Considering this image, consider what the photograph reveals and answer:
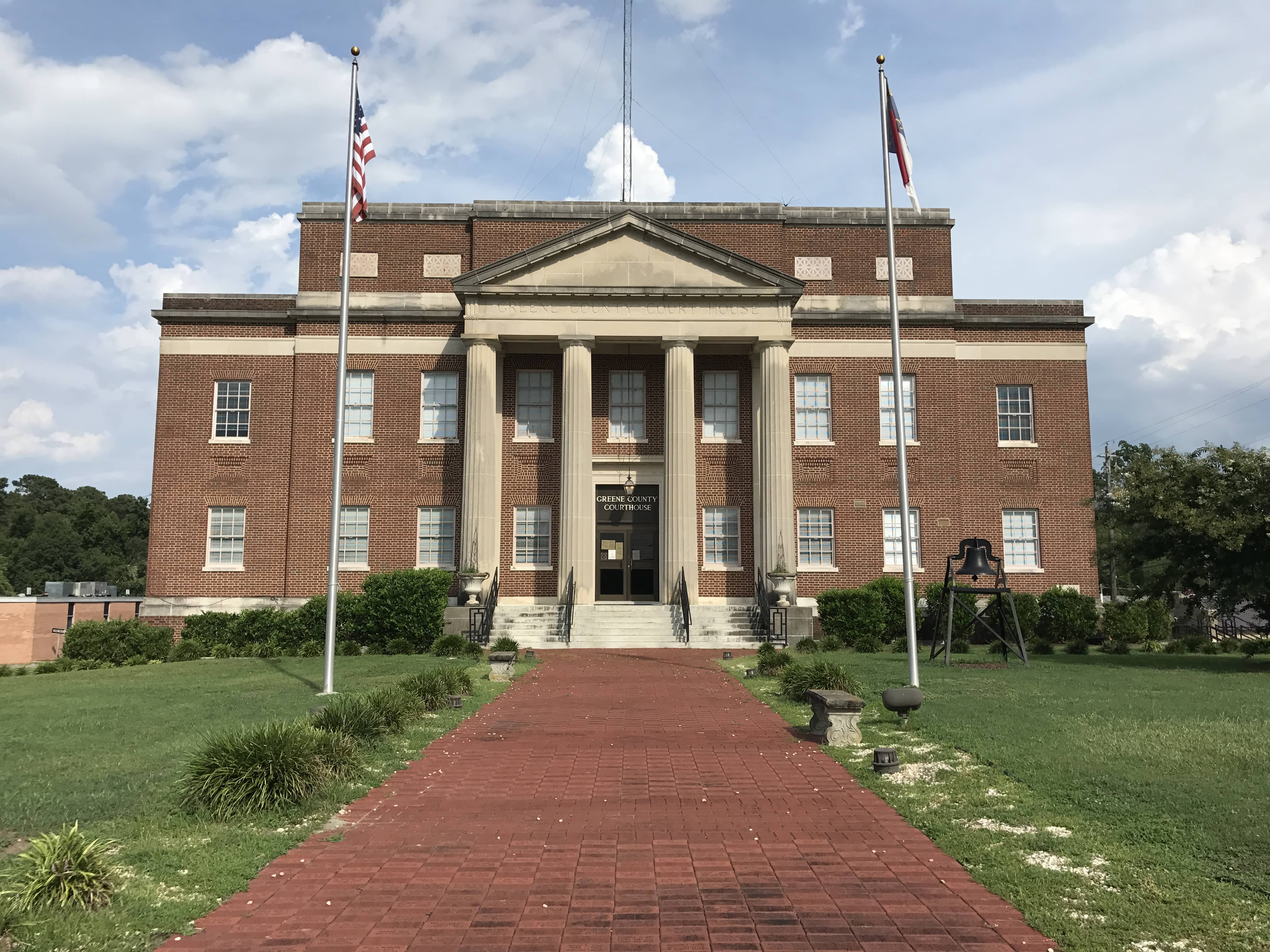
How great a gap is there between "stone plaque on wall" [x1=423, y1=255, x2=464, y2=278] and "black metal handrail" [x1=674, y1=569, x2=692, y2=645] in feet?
39.7

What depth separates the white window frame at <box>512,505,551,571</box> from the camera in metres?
29.8

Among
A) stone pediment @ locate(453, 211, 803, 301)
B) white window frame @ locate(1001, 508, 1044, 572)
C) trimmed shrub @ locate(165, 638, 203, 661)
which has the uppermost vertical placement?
stone pediment @ locate(453, 211, 803, 301)

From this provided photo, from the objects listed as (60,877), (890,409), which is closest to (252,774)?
(60,877)

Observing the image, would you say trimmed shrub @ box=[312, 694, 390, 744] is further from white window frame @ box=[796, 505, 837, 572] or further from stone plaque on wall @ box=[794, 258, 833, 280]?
stone plaque on wall @ box=[794, 258, 833, 280]

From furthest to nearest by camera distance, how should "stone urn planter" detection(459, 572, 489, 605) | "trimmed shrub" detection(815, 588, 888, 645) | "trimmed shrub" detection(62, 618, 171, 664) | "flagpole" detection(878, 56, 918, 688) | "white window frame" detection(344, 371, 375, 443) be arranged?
"white window frame" detection(344, 371, 375, 443) → "trimmed shrub" detection(815, 588, 888, 645) → "stone urn planter" detection(459, 572, 489, 605) → "trimmed shrub" detection(62, 618, 171, 664) → "flagpole" detection(878, 56, 918, 688)

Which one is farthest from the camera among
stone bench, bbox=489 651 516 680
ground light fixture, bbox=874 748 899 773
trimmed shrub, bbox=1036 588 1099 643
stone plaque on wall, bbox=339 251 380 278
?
stone plaque on wall, bbox=339 251 380 278

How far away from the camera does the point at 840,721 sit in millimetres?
11453

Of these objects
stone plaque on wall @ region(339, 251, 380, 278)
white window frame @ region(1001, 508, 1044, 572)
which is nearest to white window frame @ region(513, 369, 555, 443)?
stone plaque on wall @ region(339, 251, 380, 278)

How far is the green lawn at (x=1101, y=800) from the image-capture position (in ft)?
18.7

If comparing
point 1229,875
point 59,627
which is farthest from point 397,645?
point 59,627

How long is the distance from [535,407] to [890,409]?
11124 millimetres

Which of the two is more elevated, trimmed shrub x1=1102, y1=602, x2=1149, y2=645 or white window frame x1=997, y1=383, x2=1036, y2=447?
white window frame x1=997, y1=383, x2=1036, y2=447

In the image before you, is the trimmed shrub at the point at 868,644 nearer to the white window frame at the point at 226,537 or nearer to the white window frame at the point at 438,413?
the white window frame at the point at 438,413

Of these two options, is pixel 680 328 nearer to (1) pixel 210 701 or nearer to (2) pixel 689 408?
(2) pixel 689 408
